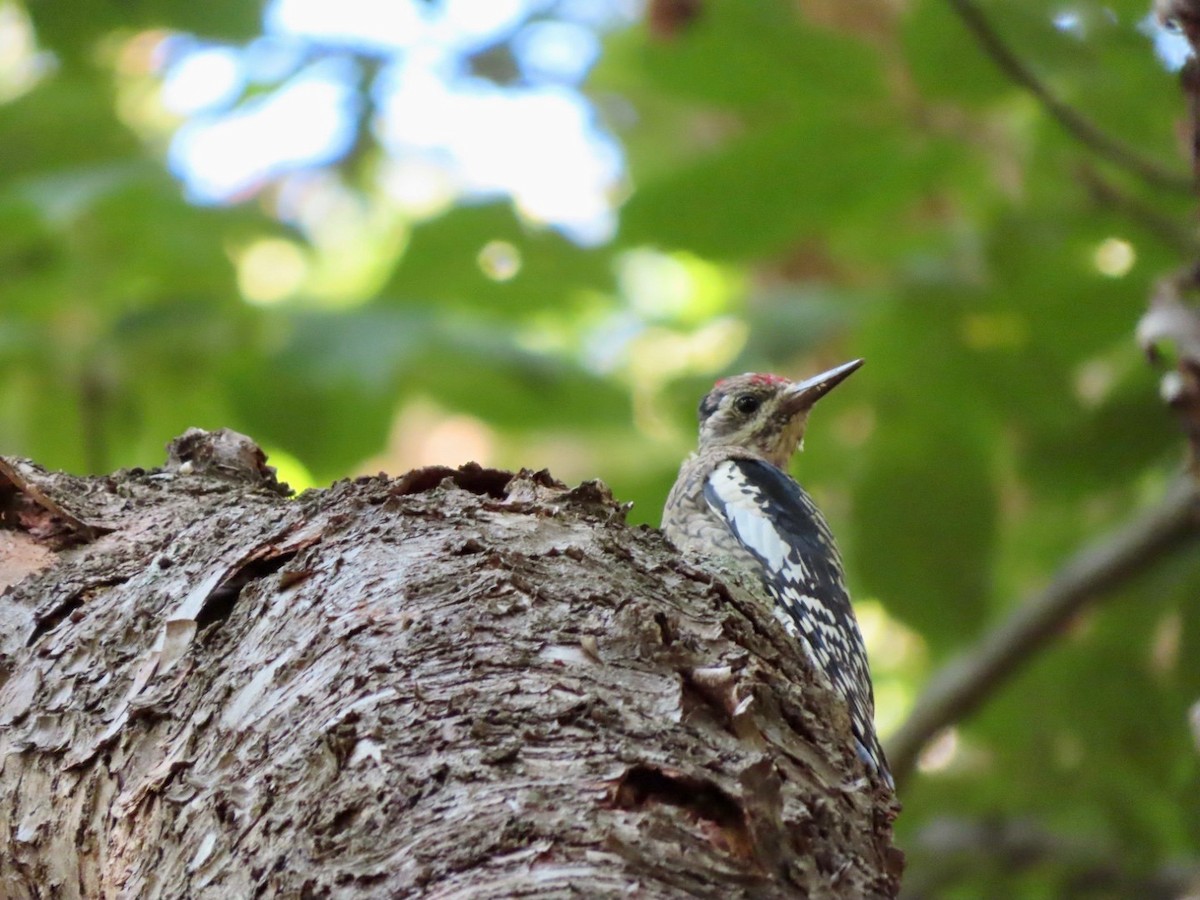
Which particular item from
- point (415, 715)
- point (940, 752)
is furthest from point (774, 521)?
point (940, 752)

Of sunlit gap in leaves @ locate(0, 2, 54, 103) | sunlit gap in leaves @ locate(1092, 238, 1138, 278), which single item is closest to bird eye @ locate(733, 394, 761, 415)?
sunlit gap in leaves @ locate(1092, 238, 1138, 278)

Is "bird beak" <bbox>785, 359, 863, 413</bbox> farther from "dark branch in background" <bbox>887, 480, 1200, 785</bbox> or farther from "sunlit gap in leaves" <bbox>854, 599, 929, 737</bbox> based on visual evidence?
"sunlit gap in leaves" <bbox>854, 599, 929, 737</bbox>

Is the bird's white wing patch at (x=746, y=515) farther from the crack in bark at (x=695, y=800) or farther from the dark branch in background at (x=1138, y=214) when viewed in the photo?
the crack in bark at (x=695, y=800)

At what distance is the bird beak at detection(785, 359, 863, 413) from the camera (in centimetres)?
424

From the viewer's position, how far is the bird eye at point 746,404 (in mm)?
4699

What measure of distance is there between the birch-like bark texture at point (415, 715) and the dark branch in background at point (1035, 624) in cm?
234

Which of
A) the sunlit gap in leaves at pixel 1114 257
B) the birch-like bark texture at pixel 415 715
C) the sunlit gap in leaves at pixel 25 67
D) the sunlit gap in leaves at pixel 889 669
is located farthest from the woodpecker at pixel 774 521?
the sunlit gap in leaves at pixel 25 67

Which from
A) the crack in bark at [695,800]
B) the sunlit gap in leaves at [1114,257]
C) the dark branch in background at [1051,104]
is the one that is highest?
the sunlit gap in leaves at [1114,257]

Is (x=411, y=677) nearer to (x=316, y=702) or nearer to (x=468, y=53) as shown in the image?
(x=316, y=702)

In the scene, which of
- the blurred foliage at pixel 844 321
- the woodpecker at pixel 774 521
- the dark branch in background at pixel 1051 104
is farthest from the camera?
the blurred foliage at pixel 844 321

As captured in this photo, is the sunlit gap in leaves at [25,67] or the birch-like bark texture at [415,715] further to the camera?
the sunlit gap in leaves at [25,67]

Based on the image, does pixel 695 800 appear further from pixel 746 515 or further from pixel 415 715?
pixel 746 515

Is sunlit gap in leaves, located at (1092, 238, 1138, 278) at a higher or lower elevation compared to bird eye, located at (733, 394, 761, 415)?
higher

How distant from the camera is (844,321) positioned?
159 inches
